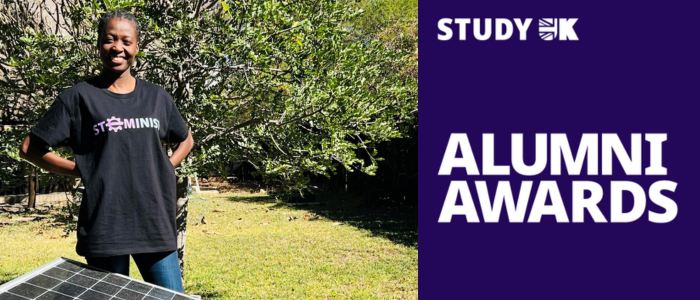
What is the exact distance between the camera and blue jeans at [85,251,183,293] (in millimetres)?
2459

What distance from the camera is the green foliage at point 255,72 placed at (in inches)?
146

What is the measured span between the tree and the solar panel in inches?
65.3

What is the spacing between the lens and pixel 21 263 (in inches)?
320

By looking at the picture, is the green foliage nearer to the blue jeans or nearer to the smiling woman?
the smiling woman

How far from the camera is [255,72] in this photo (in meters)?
4.46

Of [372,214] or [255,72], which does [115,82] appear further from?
[372,214]

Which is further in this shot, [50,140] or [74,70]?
[74,70]

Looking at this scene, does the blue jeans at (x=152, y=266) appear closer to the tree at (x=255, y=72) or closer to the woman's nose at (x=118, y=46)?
the woman's nose at (x=118, y=46)

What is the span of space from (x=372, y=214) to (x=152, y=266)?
1140 cm

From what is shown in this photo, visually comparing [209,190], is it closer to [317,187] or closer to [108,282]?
[317,187]

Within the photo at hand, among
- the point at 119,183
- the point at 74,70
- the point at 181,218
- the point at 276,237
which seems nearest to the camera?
the point at 119,183
